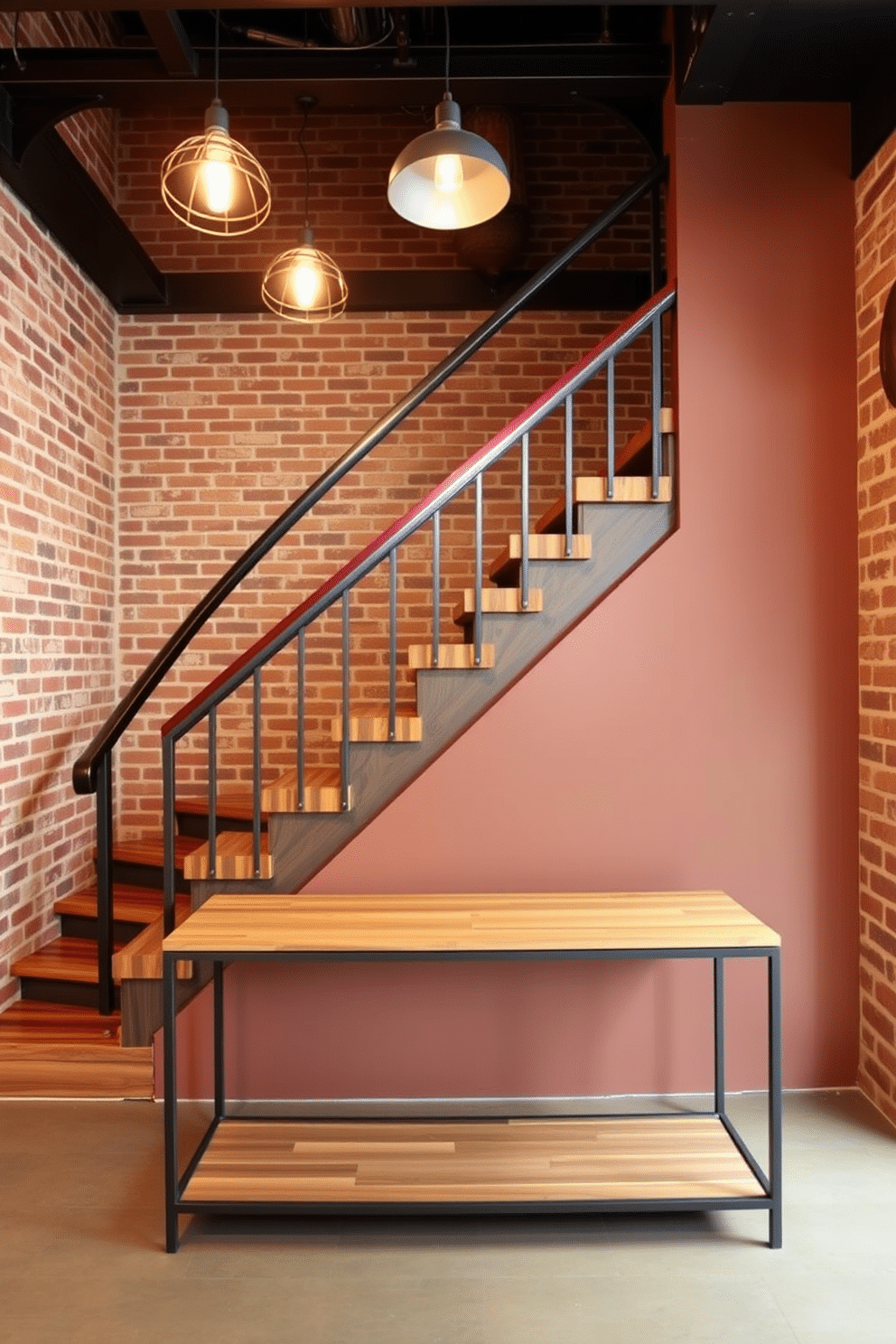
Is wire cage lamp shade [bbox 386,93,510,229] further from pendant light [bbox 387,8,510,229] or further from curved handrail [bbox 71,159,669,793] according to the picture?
curved handrail [bbox 71,159,669,793]

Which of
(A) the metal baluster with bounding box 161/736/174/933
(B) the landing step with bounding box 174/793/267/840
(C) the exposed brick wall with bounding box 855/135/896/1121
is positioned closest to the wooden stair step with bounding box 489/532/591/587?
(C) the exposed brick wall with bounding box 855/135/896/1121

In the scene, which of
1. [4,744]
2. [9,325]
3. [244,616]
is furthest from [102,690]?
[9,325]

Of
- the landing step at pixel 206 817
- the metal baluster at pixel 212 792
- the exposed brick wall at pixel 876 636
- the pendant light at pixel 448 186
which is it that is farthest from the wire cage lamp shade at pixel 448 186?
the landing step at pixel 206 817

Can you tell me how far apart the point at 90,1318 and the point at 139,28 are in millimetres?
4811

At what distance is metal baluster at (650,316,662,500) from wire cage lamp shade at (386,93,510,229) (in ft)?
2.41

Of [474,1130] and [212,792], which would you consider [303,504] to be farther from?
[474,1130]

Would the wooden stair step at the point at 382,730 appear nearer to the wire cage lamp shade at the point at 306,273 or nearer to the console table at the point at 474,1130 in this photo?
the console table at the point at 474,1130

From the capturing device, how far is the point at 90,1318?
2.07 metres

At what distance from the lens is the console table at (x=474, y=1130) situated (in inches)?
90.4

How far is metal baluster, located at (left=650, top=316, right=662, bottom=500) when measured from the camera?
3.03 m

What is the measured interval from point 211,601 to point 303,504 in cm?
45

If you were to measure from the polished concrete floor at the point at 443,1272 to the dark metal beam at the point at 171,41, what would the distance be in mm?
3126

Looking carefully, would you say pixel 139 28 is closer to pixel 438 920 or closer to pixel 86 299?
pixel 86 299

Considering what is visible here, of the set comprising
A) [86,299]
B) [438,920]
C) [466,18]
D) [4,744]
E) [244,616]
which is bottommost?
[438,920]
